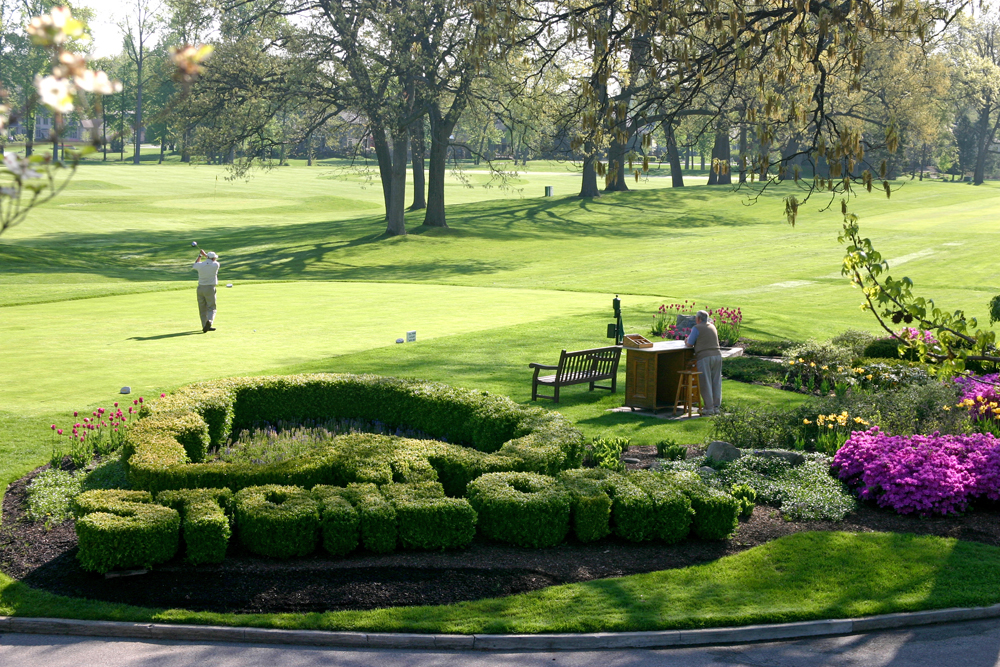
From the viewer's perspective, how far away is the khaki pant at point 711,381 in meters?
16.0

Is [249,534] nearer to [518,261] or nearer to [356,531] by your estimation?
[356,531]

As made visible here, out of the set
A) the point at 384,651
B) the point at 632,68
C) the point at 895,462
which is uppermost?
the point at 632,68

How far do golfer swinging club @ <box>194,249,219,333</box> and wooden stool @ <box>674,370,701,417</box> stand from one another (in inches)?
452

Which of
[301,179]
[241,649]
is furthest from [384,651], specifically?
[301,179]

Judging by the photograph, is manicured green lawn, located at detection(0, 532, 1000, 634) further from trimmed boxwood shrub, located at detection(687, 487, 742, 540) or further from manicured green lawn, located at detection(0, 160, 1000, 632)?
trimmed boxwood shrub, located at detection(687, 487, 742, 540)

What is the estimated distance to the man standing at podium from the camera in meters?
15.9

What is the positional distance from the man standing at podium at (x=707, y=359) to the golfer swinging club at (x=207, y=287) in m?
11.8

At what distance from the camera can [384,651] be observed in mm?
8242

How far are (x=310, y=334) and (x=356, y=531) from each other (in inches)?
539

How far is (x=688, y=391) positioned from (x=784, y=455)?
11.0ft

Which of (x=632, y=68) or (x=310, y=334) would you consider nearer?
(x=632, y=68)

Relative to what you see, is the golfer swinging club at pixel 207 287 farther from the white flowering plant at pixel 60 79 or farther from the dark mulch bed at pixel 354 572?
the white flowering plant at pixel 60 79

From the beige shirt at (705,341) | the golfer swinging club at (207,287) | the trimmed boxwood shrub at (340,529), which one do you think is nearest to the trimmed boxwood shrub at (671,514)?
the trimmed boxwood shrub at (340,529)

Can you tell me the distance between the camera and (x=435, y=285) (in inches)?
1359
